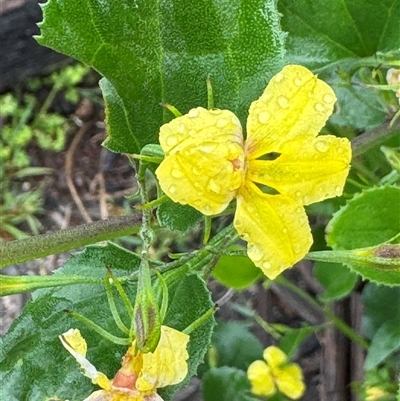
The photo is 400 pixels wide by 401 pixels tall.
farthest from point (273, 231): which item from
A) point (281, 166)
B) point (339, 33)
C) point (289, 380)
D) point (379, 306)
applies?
point (289, 380)

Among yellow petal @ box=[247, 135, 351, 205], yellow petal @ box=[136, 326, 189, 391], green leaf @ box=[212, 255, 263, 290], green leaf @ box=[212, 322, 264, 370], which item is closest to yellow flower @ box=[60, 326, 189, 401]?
yellow petal @ box=[136, 326, 189, 391]

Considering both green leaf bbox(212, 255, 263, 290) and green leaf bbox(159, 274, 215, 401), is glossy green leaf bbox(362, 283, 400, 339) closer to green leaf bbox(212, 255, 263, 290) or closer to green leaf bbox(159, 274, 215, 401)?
green leaf bbox(212, 255, 263, 290)

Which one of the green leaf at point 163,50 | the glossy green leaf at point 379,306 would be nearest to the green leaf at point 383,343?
the glossy green leaf at point 379,306

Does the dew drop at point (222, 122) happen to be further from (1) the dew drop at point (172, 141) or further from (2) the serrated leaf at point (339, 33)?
(2) the serrated leaf at point (339, 33)

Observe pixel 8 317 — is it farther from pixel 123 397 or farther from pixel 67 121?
pixel 123 397

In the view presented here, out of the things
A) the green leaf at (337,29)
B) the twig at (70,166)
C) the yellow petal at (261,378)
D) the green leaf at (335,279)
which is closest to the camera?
the green leaf at (337,29)

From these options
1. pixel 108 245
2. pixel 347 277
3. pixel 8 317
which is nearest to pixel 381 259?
pixel 108 245

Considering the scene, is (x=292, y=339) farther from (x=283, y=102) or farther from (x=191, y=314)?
(x=283, y=102)
